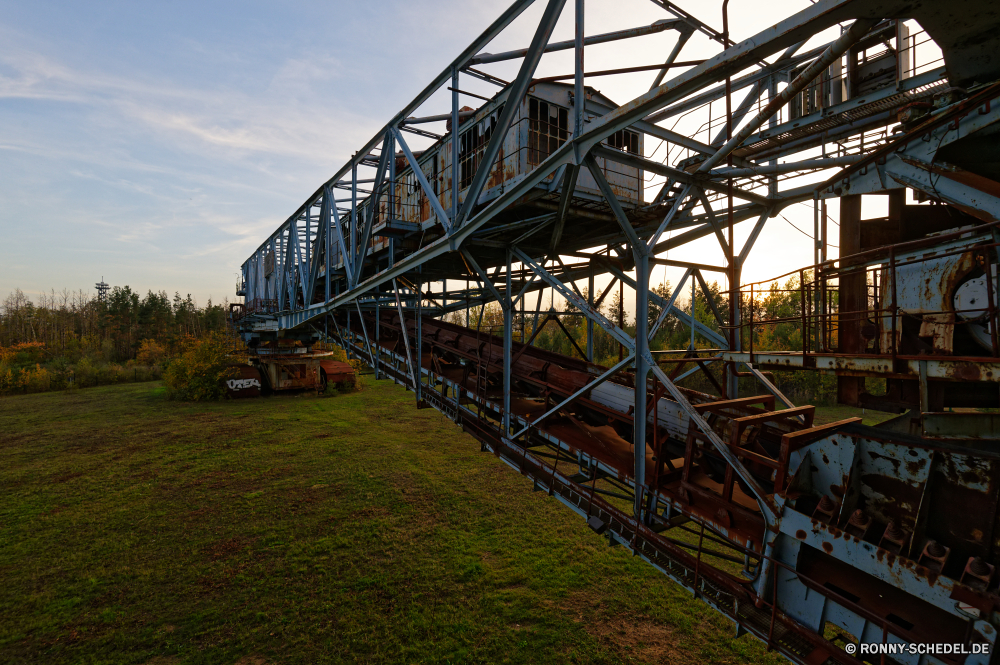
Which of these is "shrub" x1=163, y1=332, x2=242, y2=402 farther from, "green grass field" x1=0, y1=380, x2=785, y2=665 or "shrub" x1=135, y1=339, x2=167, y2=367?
"shrub" x1=135, y1=339, x2=167, y2=367

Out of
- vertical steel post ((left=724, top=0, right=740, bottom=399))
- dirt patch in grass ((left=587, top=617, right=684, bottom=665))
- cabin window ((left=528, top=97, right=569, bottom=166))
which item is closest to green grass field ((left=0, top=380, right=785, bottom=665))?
dirt patch in grass ((left=587, top=617, right=684, bottom=665))

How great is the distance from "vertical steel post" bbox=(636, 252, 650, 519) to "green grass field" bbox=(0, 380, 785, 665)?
332cm

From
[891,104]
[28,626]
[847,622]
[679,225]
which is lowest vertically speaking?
[28,626]

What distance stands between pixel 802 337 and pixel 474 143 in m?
7.48

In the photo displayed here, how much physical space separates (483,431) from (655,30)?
23.8ft

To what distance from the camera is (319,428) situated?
1878 centimetres

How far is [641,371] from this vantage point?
205 inches

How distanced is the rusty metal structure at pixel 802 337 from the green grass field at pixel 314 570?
7.87 feet

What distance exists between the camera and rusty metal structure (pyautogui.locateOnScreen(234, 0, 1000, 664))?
3.16 meters

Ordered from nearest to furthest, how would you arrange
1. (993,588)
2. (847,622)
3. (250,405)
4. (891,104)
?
(993,588)
(847,622)
(891,104)
(250,405)

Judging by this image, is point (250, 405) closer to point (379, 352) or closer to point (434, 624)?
→ point (379, 352)

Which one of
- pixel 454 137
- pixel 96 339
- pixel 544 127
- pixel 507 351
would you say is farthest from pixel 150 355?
pixel 544 127

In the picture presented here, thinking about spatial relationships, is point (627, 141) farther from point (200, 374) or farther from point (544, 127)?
point (200, 374)

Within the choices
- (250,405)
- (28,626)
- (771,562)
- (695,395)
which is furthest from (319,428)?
(771,562)
